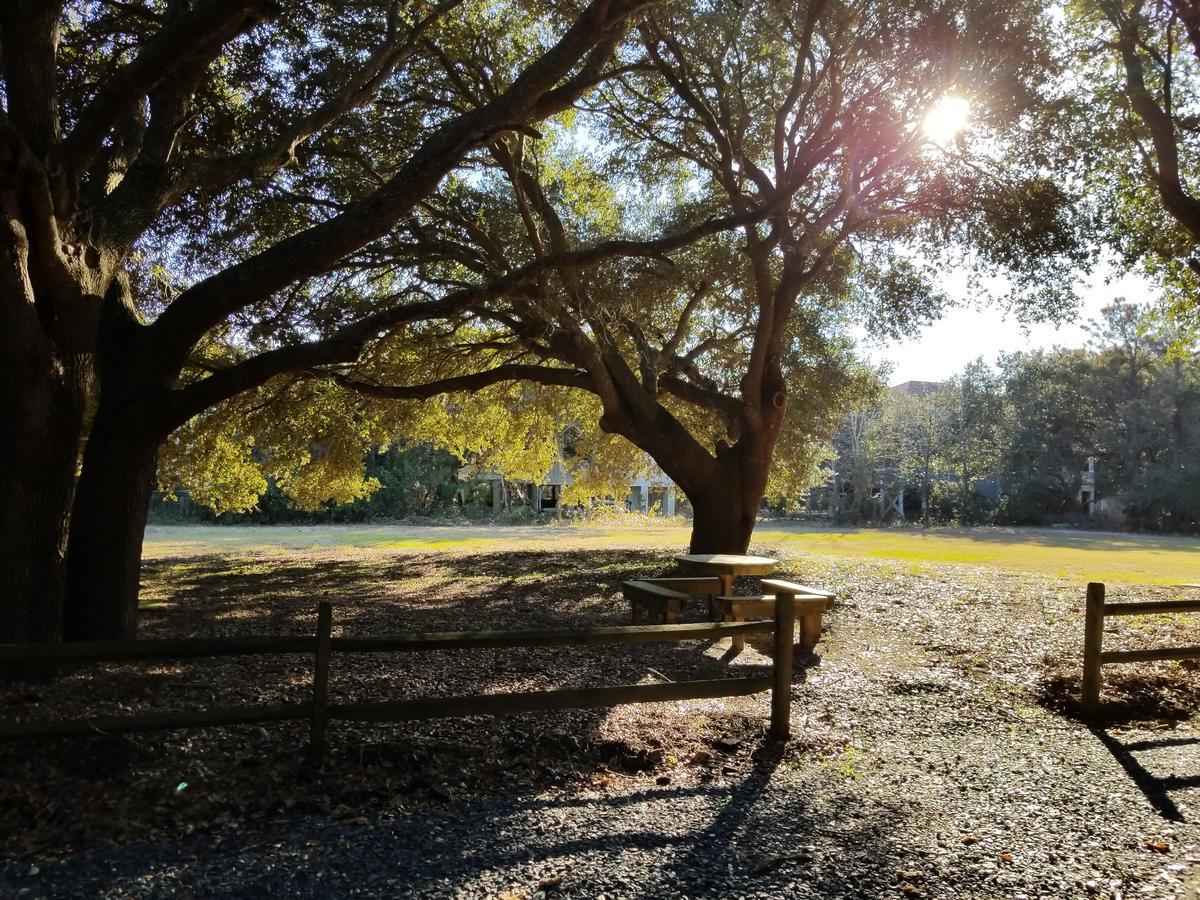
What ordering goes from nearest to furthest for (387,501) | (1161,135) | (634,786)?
(634,786) → (1161,135) → (387,501)

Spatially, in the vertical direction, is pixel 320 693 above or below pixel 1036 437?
below

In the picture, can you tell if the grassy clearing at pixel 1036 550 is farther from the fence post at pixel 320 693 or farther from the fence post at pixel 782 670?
the fence post at pixel 320 693

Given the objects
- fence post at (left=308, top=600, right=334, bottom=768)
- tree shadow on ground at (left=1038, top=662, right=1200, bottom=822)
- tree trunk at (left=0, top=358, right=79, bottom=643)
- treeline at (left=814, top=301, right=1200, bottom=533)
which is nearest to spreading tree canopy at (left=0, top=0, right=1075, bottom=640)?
tree trunk at (left=0, top=358, right=79, bottom=643)

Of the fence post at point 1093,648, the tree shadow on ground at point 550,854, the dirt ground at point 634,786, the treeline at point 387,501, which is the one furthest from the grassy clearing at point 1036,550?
the treeline at point 387,501

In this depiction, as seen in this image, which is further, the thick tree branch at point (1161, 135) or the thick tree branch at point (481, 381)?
the thick tree branch at point (481, 381)

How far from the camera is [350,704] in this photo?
5520 millimetres

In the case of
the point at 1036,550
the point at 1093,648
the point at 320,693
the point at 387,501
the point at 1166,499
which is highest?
the point at 1166,499

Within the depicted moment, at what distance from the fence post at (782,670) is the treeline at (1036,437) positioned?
1860 inches

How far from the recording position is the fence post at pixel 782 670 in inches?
252

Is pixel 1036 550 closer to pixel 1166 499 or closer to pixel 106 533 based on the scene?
pixel 1166 499

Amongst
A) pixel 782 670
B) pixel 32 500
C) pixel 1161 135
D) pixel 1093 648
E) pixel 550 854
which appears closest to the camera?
pixel 550 854

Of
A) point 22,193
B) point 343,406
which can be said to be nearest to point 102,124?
point 22,193

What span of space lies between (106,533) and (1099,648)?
29.2 feet

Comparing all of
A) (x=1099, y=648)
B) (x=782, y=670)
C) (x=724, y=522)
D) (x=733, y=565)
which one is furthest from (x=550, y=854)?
(x=724, y=522)
